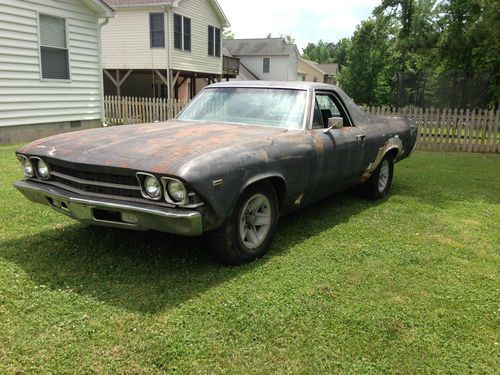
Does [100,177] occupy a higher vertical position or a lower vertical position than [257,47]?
lower

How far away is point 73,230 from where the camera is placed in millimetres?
4727

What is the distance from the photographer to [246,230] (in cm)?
405

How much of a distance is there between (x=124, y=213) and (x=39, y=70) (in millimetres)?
9061

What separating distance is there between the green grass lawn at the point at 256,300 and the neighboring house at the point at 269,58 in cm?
4392

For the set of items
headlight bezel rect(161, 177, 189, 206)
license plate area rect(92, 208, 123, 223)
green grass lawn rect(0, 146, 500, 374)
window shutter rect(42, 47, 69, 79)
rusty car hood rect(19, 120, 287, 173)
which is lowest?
green grass lawn rect(0, 146, 500, 374)

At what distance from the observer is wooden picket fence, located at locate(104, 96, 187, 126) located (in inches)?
595

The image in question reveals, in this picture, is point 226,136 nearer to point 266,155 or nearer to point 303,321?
point 266,155

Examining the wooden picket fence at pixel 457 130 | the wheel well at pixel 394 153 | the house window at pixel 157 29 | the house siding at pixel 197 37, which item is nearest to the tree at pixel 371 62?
the house siding at pixel 197 37

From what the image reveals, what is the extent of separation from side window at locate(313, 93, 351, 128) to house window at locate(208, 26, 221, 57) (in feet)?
65.1

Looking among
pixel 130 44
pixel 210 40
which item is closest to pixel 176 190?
pixel 130 44

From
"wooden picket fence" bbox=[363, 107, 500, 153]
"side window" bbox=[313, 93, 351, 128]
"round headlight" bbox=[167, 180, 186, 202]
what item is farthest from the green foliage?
"round headlight" bbox=[167, 180, 186, 202]

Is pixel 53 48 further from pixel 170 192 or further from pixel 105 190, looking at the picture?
pixel 170 192

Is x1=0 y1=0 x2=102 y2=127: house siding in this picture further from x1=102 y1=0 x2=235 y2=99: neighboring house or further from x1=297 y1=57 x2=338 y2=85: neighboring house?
x1=297 y1=57 x2=338 y2=85: neighboring house

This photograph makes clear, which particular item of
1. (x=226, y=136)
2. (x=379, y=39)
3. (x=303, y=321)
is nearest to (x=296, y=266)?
(x=303, y=321)
